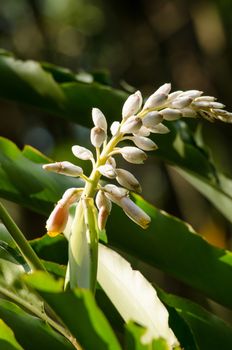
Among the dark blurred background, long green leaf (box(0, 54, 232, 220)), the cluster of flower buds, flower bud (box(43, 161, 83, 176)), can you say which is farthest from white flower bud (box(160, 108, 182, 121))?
the dark blurred background

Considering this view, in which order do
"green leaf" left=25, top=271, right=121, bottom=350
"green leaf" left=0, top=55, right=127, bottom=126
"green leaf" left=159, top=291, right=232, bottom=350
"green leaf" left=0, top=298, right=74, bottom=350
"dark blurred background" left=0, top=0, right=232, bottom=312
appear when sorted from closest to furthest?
1. "green leaf" left=25, top=271, right=121, bottom=350
2. "green leaf" left=0, top=298, right=74, bottom=350
3. "green leaf" left=159, top=291, right=232, bottom=350
4. "green leaf" left=0, top=55, right=127, bottom=126
5. "dark blurred background" left=0, top=0, right=232, bottom=312

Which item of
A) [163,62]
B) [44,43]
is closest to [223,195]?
[163,62]

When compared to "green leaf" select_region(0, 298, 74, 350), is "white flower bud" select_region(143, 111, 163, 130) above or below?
above

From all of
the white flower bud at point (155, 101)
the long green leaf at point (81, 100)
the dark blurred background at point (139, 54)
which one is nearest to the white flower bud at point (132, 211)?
the white flower bud at point (155, 101)

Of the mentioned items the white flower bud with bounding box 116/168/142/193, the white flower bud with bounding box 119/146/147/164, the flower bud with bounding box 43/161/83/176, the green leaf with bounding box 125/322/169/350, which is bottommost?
the green leaf with bounding box 125/322/169/350

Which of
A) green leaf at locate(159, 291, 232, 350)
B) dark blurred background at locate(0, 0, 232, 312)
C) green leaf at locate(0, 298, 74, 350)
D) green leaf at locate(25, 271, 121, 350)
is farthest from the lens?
dark blurred background at locate(0, 0, 232, 312)

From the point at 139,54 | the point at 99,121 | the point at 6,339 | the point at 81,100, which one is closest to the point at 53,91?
the point at 81,100

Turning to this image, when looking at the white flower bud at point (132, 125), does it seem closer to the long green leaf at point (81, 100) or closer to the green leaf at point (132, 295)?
the green leaf at point (132, 295)

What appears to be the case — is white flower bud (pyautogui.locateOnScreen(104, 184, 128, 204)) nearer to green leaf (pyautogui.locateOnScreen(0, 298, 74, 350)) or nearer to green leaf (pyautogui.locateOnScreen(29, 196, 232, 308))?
green leaf (pyautogui.locateOnScreen(0, 298, 74, 350))
